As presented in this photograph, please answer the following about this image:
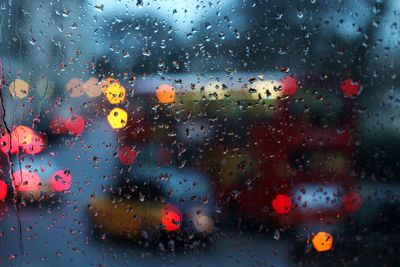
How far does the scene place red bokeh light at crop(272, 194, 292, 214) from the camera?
48.1 inches

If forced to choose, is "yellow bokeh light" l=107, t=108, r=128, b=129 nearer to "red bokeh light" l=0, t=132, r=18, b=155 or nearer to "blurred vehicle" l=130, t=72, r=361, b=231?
"blurred vehicle" l=130, t=72, r=361, b=231

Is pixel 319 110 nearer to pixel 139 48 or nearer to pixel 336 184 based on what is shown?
pixel 336 184

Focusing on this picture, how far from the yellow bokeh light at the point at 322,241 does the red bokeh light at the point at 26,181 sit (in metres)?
0.93

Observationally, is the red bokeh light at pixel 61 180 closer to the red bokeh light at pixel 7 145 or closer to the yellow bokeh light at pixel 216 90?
the red bokeh light at pixel 7 145

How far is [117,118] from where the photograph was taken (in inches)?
49.1

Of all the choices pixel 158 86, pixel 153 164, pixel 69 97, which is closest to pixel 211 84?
pixel 158 86

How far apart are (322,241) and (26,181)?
99 cm

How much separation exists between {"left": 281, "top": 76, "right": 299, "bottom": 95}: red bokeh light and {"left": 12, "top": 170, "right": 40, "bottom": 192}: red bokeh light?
87cm

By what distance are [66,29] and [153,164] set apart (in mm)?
529

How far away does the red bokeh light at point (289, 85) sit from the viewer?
4.02 ft

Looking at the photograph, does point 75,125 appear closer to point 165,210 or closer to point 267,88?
point 165,210

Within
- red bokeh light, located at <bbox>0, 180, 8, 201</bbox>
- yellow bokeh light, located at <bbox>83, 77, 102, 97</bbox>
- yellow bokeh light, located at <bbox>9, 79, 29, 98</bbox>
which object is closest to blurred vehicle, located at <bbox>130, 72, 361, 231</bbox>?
yellow bokeh light, located at <bbox>83, 77, 102, 97</bbox>

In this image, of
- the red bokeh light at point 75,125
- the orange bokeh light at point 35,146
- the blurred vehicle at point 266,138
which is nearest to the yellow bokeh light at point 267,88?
the blurred vehicle at point 266,138

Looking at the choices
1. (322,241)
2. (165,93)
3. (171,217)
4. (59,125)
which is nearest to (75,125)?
(59,125)
